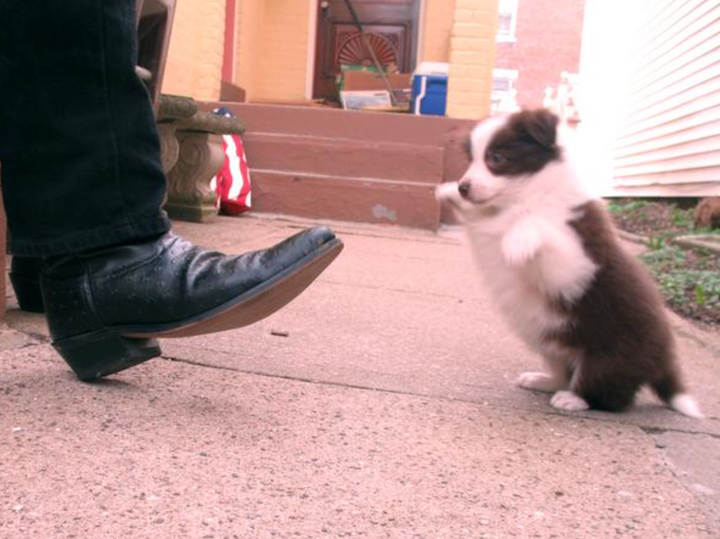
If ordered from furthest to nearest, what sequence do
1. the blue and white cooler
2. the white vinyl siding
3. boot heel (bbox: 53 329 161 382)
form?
the white vinyl siding, the blue and white cooler, boot heel (bbox: 53 329 161 382)

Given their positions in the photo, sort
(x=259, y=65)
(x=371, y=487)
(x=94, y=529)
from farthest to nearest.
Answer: (x=259, y=65), (x=371, y=487), (x=94, y=529)

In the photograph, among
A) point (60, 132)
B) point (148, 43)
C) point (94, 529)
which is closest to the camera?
point (94, 529)

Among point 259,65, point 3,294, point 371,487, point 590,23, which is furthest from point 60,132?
point 590,23

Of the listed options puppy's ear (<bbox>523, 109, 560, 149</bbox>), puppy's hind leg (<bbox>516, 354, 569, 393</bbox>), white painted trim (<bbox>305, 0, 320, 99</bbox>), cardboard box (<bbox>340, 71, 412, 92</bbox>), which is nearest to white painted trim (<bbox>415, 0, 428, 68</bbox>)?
cardboard box (<bbox>340, 71, 412, 92</bbox>)

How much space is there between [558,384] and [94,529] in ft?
4.72

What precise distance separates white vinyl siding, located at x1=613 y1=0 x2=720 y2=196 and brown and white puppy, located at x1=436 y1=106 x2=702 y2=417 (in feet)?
20.8

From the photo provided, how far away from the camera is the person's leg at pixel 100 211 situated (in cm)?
147

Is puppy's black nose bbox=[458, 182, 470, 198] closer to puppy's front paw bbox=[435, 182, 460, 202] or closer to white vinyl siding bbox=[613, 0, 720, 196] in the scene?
puppy's front paw bbox=[435, 182, 460, 202]

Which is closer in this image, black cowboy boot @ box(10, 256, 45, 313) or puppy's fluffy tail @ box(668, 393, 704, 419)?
puppy's fluffy tail @ box(668, 393, 704, 419)

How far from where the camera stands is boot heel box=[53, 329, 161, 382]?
5.20 feet

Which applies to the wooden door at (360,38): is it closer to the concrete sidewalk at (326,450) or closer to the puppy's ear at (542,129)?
the puppy's ear at (542,129)

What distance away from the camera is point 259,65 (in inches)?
407

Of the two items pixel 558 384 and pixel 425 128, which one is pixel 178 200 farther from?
pixel 558 384

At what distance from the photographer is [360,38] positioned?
1054cm
